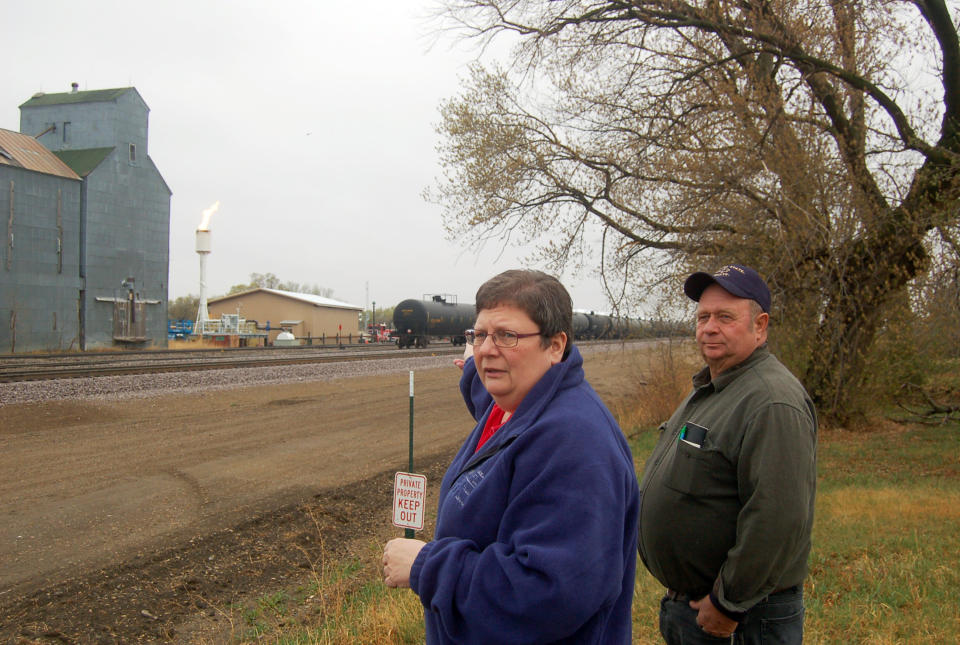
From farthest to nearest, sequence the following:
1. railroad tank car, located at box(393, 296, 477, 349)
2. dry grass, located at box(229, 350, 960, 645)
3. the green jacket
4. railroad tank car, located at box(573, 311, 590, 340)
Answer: railroad tank car, located at box(573, 311, 590, 340) → railroad tank car, located at box(393, 296, 477, 349) → dry grass, located at box(229, 350, 960, 645) → the green jacket

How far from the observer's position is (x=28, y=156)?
1641 inches

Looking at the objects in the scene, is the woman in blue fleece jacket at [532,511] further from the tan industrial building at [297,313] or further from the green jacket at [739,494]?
the tan industrial building at [297,313]

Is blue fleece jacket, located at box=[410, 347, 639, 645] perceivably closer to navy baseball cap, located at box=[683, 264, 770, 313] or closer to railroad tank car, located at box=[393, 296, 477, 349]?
navy baseball cap, located at box=[683, 264, 770, 313]

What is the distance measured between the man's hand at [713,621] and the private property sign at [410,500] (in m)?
1.36

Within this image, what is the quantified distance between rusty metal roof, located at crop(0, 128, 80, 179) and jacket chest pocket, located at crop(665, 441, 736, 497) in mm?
44429

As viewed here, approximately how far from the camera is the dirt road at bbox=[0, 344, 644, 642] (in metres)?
6.24

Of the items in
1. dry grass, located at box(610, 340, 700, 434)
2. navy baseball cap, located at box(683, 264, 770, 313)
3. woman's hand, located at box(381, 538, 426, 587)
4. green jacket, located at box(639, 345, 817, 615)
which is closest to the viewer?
woman's hand, located at box(381, 538, 426, 587)

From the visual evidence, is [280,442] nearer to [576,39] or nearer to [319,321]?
[576,39]

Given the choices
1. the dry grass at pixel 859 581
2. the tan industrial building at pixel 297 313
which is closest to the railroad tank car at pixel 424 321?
the tan industrial building at pixel 297 313

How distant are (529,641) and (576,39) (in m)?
13.9

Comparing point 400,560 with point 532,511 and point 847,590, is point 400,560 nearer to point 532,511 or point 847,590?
point 532,511

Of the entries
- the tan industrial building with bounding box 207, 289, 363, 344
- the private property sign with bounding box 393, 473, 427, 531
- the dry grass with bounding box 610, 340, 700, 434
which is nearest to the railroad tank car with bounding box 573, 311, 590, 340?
the tan industrial building with bounding box 207, 289, 363, 344

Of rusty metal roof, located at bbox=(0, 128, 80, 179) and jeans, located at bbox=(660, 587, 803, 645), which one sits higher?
rusty metal roof, located at bbox=(0, 128, 80, 179)

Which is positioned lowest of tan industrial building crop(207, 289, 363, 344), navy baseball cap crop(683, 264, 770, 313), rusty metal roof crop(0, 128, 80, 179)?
navy baseball cap crop(683, 264, 770, 313)
